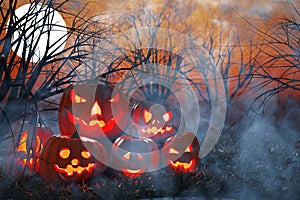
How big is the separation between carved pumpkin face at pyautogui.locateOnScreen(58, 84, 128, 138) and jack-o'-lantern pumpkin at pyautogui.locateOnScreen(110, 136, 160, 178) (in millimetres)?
212

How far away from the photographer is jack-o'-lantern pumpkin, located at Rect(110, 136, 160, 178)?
318cm

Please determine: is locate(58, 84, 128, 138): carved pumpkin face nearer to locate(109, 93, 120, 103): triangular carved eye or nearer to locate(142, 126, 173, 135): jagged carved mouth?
locate(109, 93, 120, 103): triangular carved eye

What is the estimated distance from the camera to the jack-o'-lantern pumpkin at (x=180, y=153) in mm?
3324

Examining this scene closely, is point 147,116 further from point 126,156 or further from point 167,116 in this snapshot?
point 126,156

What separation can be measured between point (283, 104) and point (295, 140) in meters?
0.74

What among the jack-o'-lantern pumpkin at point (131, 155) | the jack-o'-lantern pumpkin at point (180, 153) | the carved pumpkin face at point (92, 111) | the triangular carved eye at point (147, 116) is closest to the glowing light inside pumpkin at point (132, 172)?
the jack-o'-lantern pumpkin at point (131, 155)

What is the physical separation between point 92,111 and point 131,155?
499mm

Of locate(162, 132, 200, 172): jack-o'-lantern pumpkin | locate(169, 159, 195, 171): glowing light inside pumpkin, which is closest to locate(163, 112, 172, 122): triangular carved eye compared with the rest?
locate(162, 132, 200, 172): jack-o'-lantern pumpkin

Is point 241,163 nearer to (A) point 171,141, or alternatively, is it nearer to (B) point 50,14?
(A) point 171,141

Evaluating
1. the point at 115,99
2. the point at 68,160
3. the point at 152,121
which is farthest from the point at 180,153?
the point at 68,160

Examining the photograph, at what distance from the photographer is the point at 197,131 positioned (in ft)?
16.3

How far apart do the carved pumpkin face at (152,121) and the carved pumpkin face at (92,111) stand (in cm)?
35

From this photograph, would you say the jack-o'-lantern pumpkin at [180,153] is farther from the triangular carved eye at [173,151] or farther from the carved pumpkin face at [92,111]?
the carved pumpkin face at [92,111]

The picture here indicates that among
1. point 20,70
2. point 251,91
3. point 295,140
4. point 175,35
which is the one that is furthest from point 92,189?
point 175,35
